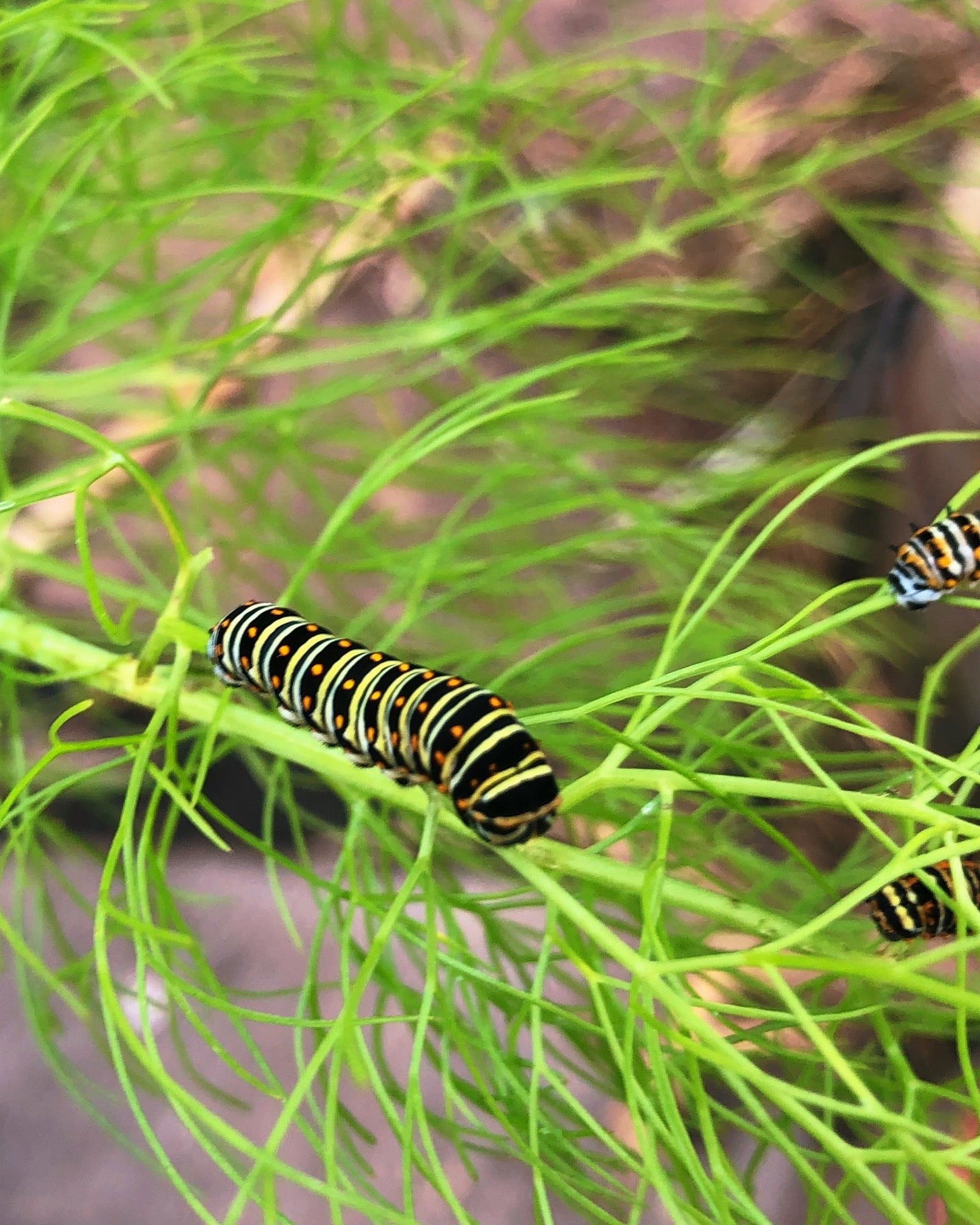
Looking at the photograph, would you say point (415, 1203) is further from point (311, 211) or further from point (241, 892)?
point (311, 211)

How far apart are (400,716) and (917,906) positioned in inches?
16.8

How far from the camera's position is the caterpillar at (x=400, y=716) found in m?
0.58

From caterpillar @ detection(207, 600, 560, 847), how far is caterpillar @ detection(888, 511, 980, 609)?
1.31 feet

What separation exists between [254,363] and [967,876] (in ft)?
2.61

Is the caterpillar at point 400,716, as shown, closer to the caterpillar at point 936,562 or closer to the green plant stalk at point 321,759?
the green plant stalk at point 321,759

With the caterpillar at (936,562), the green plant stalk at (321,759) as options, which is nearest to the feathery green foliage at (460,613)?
the green plant stalk at (321,759)

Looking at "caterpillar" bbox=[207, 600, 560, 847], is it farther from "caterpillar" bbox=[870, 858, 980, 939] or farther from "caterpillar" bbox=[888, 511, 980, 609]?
"caterpillar" bbox=[888, 511, 980, 609]

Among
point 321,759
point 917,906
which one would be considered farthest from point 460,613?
point 917,906

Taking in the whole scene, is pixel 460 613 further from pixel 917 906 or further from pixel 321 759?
pixel 917 906

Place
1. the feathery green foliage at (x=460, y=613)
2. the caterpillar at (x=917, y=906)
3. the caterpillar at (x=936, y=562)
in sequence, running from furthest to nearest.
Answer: the caterpillar at (x=936, y=562), the caterpillar at (x=917, y=906), the feathery green foliage at (x=460, y=613)

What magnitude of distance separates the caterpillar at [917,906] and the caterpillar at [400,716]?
294mm

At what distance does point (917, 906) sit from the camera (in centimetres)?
68

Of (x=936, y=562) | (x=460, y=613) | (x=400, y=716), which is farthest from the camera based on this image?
(x=460, y=613)

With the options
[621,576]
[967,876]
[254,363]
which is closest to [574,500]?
[254,363]
